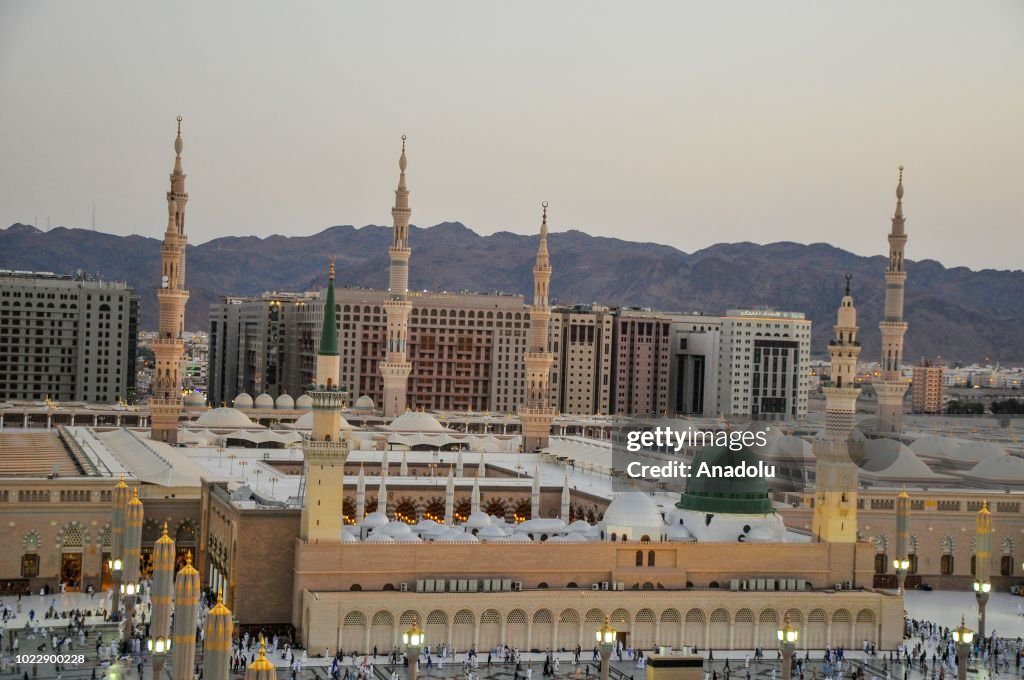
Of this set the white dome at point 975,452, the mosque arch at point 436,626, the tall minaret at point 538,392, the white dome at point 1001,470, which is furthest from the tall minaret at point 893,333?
the mosque arch at point 436,626

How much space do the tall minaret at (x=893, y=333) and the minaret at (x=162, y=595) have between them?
48.4m

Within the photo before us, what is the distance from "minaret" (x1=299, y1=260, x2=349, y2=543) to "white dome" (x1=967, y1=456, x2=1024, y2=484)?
2880 centimetres

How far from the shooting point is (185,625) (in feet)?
88.8

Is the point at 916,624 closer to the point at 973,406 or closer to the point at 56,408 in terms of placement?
the point at 56,408

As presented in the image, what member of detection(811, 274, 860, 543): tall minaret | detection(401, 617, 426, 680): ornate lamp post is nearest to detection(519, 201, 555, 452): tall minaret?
detection(811, 274, 860, 543): tall minaret

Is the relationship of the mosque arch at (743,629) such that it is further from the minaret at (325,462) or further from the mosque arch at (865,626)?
the minaret at (325,462)

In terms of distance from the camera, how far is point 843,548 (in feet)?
139

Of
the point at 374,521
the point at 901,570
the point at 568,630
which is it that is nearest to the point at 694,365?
the point at 901,570

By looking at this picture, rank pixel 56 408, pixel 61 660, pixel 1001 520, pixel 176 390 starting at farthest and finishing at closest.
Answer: pixel 56 408, pixel 176 390, pixel 1001 520, pixel 61 660

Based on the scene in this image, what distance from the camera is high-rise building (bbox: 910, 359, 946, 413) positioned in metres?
163

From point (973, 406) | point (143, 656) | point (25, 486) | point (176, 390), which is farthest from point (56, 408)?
point (973, 406)

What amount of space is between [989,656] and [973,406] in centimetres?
12175

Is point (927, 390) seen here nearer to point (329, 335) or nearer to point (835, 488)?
point (835, 488)

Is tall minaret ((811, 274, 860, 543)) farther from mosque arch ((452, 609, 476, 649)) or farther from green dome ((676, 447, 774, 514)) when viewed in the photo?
mosque arch ((452, 609, 476, 649))
